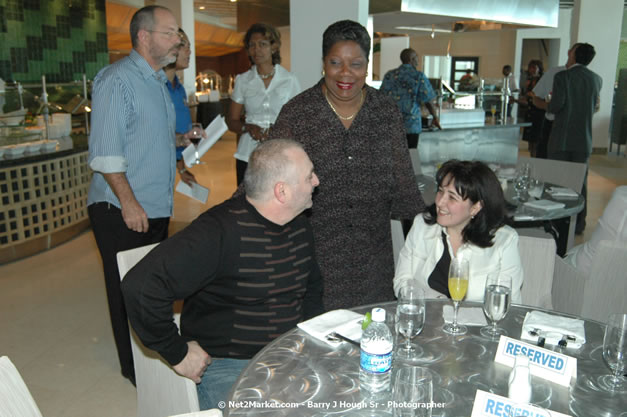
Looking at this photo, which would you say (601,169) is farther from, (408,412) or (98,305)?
(408,412)

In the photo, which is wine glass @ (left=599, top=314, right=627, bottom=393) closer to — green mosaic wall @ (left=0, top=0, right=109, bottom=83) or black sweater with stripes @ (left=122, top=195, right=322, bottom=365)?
black sweater with stripes @ (left=122, top=195, right=322, bottom=365)

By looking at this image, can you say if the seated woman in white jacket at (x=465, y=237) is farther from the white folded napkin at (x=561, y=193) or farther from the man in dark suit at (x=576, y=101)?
the man in dark suit at (x=576, y=101)

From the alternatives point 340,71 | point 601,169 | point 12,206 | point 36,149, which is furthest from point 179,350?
point 601,169

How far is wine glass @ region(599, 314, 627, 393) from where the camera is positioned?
1478mm

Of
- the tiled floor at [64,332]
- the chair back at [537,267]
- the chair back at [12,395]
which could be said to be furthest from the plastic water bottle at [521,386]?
the tiled floor at [64,332]

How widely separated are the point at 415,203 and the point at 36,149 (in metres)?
3.98

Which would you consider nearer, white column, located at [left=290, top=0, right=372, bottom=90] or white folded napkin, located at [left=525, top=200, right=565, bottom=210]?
white folded napkin, located at [left=525, top=200, right=565, bottom=210]

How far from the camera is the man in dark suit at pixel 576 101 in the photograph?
573 centimetres

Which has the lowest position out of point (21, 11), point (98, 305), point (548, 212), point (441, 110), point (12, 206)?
point (98, 305)

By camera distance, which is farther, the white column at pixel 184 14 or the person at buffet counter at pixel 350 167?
the white column at pixel 184 14

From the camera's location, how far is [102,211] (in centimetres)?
274

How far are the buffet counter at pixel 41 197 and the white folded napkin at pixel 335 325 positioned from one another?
392 centimetres

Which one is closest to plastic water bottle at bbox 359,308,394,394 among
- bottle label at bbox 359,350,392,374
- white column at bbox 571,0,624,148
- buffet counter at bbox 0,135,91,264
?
bottle label at bbox 359,350,392,374

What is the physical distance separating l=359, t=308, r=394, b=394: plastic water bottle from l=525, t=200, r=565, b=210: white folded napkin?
2.29m
